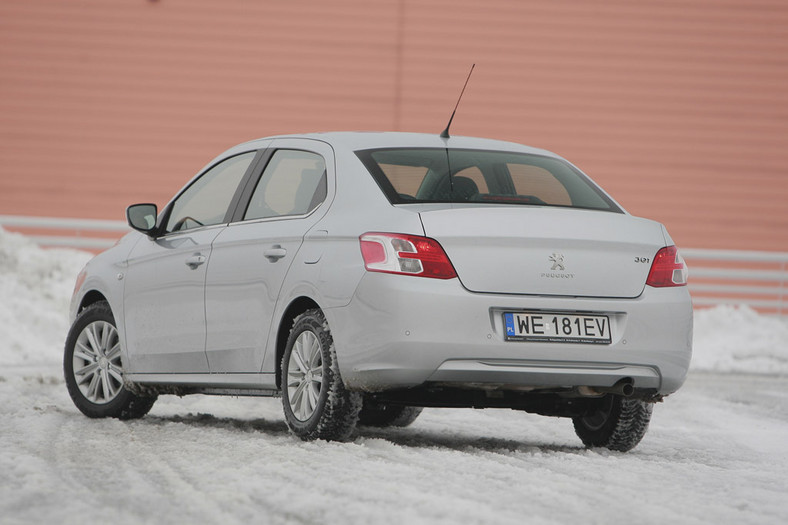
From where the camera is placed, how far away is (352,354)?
654 cm

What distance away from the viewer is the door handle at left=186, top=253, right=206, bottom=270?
7.82m

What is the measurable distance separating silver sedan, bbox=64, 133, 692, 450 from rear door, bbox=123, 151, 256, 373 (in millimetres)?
17

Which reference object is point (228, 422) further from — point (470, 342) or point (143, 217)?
point (470, 342)

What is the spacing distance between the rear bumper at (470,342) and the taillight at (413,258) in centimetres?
4

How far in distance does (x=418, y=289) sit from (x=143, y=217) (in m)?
2.68

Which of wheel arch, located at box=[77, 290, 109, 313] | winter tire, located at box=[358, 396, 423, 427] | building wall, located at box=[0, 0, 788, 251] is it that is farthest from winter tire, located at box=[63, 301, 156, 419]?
building wall, located at box=[0, 0, 788, 251]

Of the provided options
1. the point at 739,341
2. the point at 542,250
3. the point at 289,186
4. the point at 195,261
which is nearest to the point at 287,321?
the point at 289,186

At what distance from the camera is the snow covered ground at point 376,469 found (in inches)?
201

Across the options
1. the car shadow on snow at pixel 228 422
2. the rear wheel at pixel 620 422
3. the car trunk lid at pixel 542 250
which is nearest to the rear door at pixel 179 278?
the car shadow on snow at pixel 228 422

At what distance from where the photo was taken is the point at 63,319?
1588 cm

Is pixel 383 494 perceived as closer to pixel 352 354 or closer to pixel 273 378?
pixel 352 354

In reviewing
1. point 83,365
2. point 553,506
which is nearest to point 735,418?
point 83,365

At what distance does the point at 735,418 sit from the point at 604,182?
883cm

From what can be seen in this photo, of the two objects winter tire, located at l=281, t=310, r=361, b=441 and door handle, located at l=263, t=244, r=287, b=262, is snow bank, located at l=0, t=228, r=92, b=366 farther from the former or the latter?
winter tire, located at l=281, t=310, r=361, b=441
